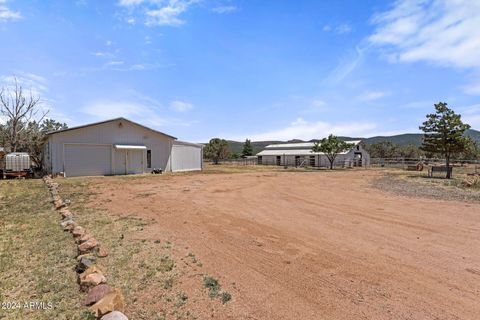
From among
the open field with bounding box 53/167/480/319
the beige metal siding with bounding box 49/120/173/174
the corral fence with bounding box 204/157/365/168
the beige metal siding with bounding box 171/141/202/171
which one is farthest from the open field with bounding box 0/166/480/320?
the corral fence with bounding box 204/157/365/168

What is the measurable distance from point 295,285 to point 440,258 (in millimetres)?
2479

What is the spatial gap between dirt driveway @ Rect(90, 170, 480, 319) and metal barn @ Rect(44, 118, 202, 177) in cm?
1291

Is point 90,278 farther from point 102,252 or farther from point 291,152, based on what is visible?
point 291,152

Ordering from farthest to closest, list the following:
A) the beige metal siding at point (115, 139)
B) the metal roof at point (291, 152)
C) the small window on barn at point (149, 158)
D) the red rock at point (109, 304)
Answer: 1. the metal roof at point (291, 152)
2. the small window on barn at point (149, 158)
3. the beige metal siding at point (115, 139)
4. the red rock at point (109, 304)

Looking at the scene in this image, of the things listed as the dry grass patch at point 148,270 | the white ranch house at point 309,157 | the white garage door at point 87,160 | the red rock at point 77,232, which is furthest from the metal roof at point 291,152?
the red rock at point 77,232

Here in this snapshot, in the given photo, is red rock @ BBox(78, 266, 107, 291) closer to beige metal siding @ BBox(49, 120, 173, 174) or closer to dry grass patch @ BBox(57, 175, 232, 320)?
dry grass patch @ BBox(57, 175, 232, 320)

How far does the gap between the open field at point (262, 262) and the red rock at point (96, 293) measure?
0.11 meters

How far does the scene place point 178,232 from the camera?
19.4 feet

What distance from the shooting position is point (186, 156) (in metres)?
26.9

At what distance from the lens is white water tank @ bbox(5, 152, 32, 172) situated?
60.3 feet

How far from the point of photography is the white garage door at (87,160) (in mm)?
19188

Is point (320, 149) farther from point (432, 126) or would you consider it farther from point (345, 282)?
point (345, 282)

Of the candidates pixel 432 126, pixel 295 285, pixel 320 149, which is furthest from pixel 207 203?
pixel 320 149

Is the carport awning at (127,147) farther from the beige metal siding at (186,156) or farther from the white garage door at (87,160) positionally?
the beige metal siding at (186,156)
